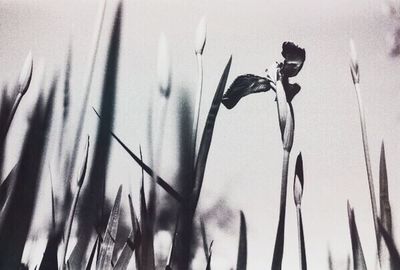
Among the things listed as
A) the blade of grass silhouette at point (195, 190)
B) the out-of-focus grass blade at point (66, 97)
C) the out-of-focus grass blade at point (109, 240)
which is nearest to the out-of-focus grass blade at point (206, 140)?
the blade of grass silhouette at point (195, 190)

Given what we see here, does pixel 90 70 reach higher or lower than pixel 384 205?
higher

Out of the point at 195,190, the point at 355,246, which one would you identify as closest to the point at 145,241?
the point at 195,190

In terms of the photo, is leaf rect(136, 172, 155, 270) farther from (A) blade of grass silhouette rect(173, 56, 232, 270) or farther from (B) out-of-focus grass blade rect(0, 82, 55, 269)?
(B) out-of-focus grass blade rect(0, 82, 55, 269)

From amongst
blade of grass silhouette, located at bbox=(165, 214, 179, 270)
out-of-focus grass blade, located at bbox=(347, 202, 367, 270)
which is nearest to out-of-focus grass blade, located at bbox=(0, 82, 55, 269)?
blade of grass silhouette, located at bbox=(165, 214, 179, 270)

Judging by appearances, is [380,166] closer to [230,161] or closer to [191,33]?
[230,161]

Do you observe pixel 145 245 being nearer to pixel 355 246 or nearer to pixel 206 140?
pixel 206 140

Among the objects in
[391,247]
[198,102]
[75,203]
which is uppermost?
[198,102]
